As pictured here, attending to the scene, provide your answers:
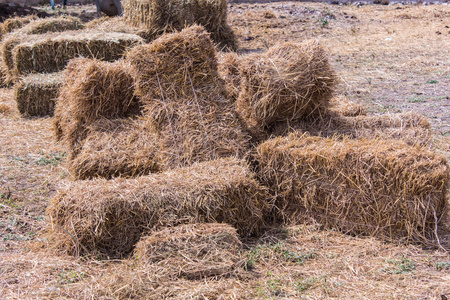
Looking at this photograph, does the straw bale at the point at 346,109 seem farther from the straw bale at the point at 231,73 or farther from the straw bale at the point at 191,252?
the straw bale at the point at 191,252

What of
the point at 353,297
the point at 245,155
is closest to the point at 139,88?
the point at 245,155

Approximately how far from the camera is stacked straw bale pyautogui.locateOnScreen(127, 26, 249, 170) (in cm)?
443

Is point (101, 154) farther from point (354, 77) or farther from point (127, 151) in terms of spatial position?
point (354, 77)

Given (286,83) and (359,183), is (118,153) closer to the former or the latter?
(286,83)

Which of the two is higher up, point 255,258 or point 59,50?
point 59,50

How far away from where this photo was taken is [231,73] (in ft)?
17.6

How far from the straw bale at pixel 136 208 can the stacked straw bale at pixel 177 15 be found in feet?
19.5

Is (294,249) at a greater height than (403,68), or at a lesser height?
lesser

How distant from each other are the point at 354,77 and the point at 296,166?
16.0ft

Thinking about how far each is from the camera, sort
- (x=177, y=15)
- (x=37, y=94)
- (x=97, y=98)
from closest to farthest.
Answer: (x=97, y=98) < (x=37, y=94) < (x=177, y=15)

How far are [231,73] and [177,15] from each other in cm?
491

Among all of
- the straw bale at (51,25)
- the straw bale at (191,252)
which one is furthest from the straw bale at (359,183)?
the straw bale at (51,25)

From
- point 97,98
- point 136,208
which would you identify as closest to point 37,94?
point 97,98

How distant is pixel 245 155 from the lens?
4324mm
